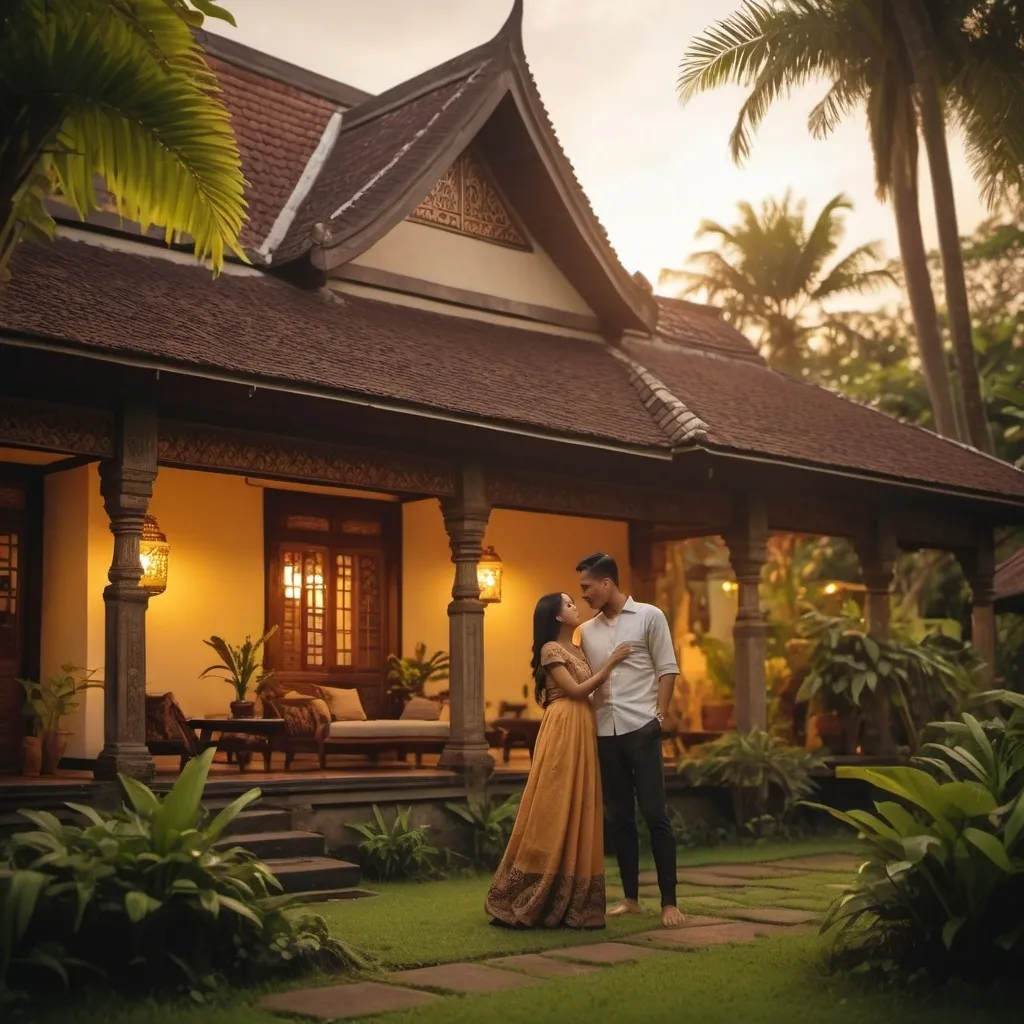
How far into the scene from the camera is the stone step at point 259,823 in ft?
32.4

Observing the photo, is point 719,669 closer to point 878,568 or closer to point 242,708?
point 878,568

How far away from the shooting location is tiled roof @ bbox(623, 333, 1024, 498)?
13438 millimetres

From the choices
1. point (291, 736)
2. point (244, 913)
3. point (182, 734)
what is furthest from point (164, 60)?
point (291, 736)

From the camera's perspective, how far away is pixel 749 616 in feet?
45.6

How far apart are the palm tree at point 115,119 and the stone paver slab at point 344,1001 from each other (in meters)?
3.41

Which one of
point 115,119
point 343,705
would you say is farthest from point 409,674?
point 115,119

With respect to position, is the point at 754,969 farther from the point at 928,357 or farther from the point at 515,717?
the point at 928,357

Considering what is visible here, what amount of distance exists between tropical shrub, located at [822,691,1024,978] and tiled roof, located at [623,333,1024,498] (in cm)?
621

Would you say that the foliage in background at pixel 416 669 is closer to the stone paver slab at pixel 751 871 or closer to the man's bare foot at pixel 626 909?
the stone paver slab at pixel 751 871

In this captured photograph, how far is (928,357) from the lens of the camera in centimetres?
2117

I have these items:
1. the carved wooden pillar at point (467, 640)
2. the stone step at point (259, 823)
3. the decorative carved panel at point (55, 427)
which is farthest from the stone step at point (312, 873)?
the decorative carved panel at point (55, 427)

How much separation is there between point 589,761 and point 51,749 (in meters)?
5.51

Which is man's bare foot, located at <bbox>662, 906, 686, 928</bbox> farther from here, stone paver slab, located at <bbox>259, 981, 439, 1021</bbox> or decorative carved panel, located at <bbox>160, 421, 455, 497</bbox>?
decorative carved panel, located at <bbox>160, 421, 455, 497</bbox>

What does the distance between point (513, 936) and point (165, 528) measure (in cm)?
677
